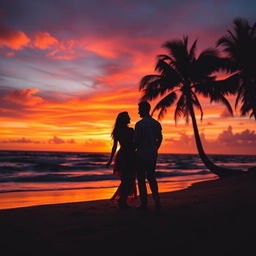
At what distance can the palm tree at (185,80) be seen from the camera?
18.2m

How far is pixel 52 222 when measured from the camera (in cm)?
457

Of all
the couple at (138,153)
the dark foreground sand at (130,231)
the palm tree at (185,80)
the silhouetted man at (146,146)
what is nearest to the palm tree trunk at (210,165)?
the palm tree at (185,80)

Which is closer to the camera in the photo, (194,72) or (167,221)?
(167,221)

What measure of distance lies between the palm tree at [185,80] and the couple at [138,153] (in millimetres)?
12963

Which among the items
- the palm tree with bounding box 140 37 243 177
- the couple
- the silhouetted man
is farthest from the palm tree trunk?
the silhouetted man

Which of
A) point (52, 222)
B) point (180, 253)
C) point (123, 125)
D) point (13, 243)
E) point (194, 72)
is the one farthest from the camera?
point (194, 72)

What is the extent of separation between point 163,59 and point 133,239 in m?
16.5

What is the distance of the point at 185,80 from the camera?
1875 cm

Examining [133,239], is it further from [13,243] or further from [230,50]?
[230,50]

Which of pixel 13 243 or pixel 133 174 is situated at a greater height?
pixel 133 174

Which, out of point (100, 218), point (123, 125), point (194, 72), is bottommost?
point (100, 218)

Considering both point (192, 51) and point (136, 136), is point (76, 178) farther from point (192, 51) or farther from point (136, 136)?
point (136, 136)

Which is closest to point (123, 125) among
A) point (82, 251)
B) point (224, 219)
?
point (224, 219)

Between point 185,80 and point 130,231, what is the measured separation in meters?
15.9
